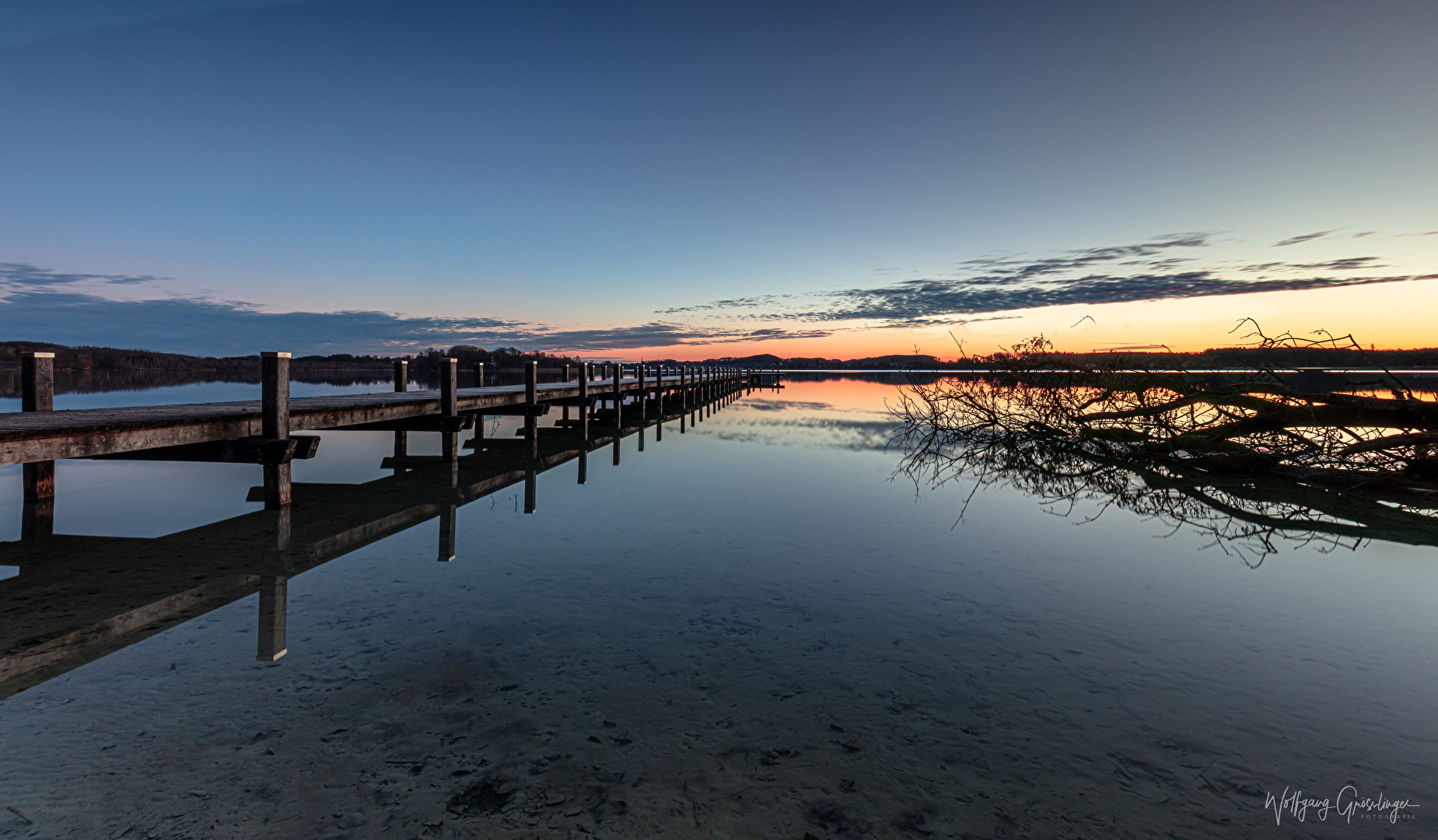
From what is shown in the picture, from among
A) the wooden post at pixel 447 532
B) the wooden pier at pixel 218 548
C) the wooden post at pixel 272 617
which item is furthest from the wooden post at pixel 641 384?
the wooden post at pixel 272 617

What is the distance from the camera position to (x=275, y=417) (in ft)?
25.7

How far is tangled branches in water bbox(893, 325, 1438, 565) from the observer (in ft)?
25.3

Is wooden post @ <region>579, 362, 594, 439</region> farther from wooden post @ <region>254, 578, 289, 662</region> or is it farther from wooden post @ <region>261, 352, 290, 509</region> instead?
wooden post @ <region>254, 578, 289, 662</region>

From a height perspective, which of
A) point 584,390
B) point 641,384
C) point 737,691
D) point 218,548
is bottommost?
point 218,548

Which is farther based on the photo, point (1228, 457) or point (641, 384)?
point (641, 384)

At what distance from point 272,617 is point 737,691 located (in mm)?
3371

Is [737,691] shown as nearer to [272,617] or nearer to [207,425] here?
[272,617]

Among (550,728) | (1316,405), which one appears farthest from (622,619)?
(1316,405)

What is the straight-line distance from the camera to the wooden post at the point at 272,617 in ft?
12.5

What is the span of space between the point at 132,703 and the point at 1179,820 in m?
4.76

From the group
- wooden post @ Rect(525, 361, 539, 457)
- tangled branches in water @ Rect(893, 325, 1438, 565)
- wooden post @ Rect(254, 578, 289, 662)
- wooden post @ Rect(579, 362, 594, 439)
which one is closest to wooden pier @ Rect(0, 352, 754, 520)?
wooden post @ Rect(254, 578, 289, 662)

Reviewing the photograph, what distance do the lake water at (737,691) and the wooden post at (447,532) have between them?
128 millimetres

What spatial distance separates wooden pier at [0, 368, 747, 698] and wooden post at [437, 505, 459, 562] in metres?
0.02

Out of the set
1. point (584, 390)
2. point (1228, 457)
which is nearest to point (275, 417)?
point (584, 390)
